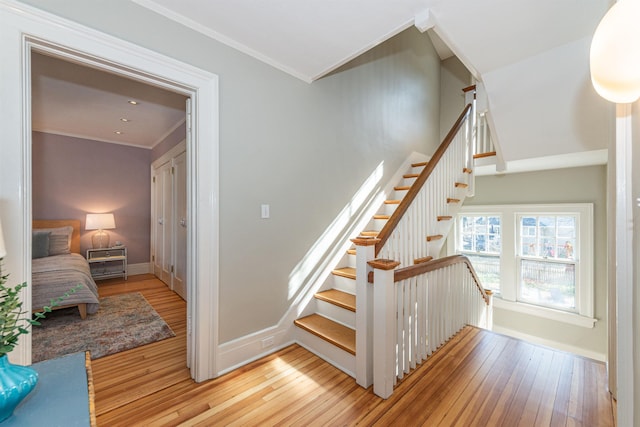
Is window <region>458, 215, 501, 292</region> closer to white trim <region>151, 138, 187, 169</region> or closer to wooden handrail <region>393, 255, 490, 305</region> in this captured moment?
wooden handrail <region>393, 255, 490, 305</region>

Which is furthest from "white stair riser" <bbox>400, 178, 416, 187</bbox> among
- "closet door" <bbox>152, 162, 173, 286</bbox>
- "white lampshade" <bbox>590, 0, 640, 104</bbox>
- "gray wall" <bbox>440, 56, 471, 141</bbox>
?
"closet door" <bbox>152, 162, 173, 286</bbox>

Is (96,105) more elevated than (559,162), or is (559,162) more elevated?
(96,105)

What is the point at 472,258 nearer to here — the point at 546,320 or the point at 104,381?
the point at 546,320

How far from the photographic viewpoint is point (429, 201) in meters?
2.61

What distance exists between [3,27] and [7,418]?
162cm

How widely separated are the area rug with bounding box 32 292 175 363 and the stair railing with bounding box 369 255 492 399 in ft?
6.88

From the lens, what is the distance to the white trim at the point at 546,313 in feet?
11.8

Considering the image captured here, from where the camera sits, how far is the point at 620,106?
1.08 m

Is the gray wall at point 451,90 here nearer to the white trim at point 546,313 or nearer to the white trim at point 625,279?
the white trim at point 546,313

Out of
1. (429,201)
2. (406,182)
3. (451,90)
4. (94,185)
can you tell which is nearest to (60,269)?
(94,185)

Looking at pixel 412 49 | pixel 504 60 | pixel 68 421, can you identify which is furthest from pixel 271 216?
pixel 412 49

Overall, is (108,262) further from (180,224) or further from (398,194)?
(398,194)

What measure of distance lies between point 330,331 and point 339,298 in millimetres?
337

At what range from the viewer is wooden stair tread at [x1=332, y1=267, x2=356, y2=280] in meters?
2.58
